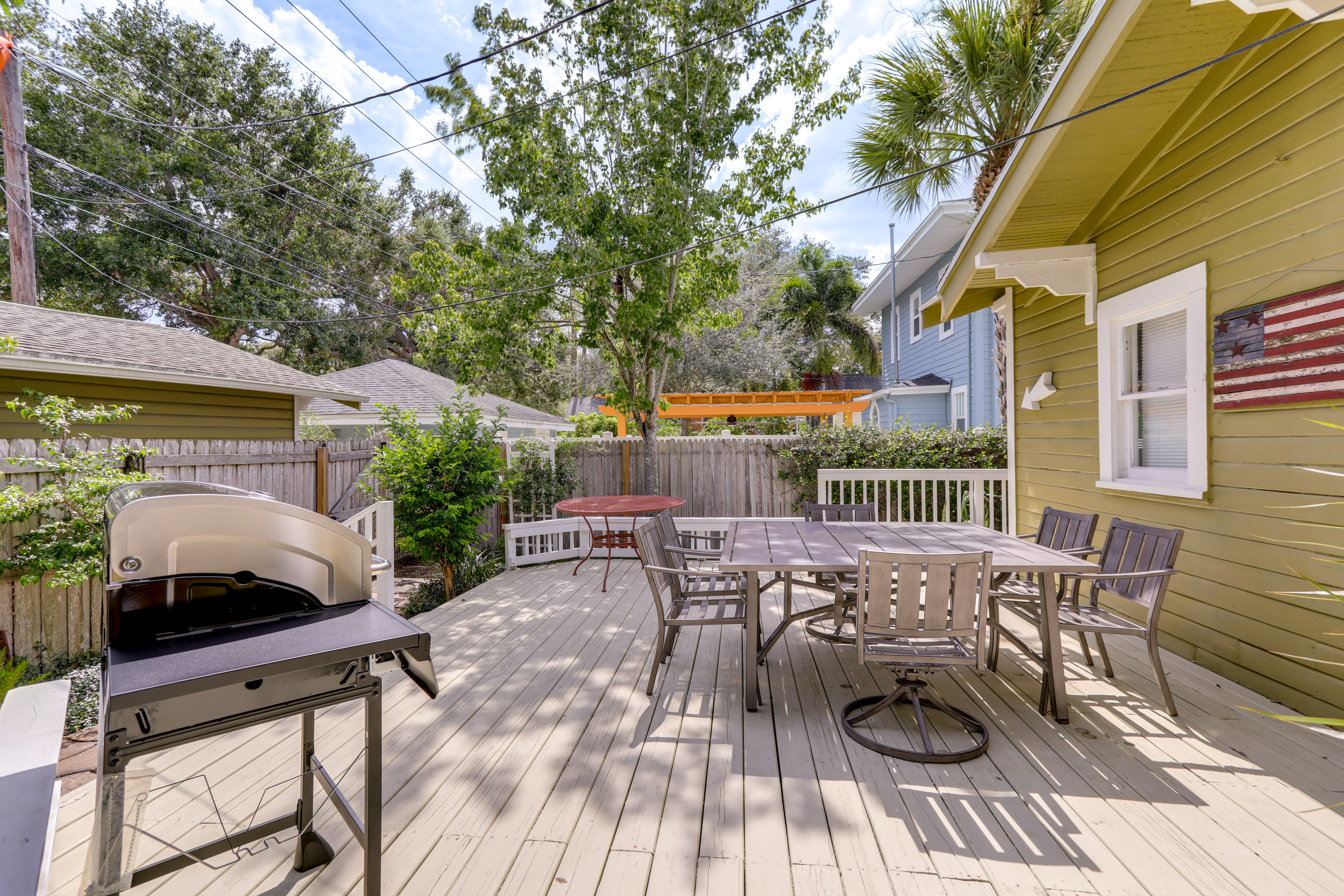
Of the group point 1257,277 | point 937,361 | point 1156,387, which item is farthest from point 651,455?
point 937,361

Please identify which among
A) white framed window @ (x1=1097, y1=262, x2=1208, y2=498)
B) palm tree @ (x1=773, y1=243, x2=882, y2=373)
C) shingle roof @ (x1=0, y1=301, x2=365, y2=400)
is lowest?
white framed window @ (x1=1097, y1=262, x2=1208, y2=498)

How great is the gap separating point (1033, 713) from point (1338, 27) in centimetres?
326

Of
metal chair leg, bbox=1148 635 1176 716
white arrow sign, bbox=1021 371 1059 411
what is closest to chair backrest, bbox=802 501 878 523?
white arrow sign, bbox=1021 371 1059 411

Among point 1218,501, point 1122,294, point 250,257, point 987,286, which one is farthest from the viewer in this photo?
point 250,257

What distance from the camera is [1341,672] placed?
8.62ft

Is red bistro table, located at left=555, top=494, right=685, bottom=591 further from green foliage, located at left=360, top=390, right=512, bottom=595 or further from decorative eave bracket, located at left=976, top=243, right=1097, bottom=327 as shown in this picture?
decorative eave bracket, located at left=976, top=243, right=1097, bottom=327

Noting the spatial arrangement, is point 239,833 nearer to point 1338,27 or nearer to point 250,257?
point 1338,27

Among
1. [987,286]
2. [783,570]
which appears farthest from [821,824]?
[987,286]

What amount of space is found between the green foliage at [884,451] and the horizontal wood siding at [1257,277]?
2840 millimetres

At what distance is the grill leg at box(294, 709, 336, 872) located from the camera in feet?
6.26

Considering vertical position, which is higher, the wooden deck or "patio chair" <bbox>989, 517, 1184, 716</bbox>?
"patio chair" <bbox>989, 517, 1184, 716</bbox>

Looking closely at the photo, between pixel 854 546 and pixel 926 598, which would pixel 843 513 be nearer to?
pixel 854 546

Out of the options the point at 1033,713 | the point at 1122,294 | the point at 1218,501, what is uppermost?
the point at 1122,294

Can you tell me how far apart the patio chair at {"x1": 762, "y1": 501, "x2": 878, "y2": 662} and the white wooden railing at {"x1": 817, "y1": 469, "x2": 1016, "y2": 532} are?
73 cm
